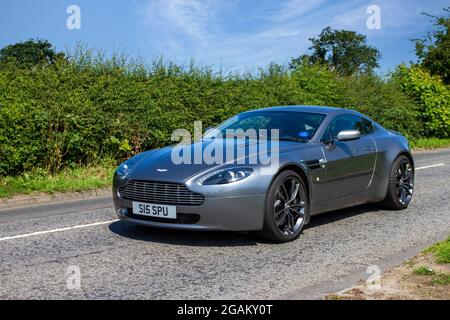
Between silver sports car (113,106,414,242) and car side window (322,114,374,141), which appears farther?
car side window (322,114,374,141)

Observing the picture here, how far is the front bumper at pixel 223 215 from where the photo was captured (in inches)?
251

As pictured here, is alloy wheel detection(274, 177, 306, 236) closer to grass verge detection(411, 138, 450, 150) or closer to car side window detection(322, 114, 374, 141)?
car side window detection(322, 114, 374, 141)

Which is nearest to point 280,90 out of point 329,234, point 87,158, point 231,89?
point 231,89

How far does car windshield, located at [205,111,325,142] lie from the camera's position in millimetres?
7688

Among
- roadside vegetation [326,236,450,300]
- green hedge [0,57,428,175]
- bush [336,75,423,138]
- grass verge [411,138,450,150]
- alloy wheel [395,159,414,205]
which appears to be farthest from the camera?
grass verge [411,138,450,150]

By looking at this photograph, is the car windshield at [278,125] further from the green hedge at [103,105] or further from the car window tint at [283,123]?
the green hedge at [103,105]

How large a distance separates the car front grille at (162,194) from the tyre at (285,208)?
2.49 feet

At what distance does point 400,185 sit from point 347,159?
1.65 m

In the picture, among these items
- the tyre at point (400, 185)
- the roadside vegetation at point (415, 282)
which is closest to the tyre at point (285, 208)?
the roadside vegetation at point (415, 282)

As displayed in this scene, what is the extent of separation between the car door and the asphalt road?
0.51 meters

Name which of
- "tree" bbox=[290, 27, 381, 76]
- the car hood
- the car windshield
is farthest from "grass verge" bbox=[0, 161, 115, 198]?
"tree" bbox=[290, 27, 381, 76]

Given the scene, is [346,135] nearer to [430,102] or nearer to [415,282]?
[415,282]

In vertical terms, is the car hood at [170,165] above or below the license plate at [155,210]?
above
